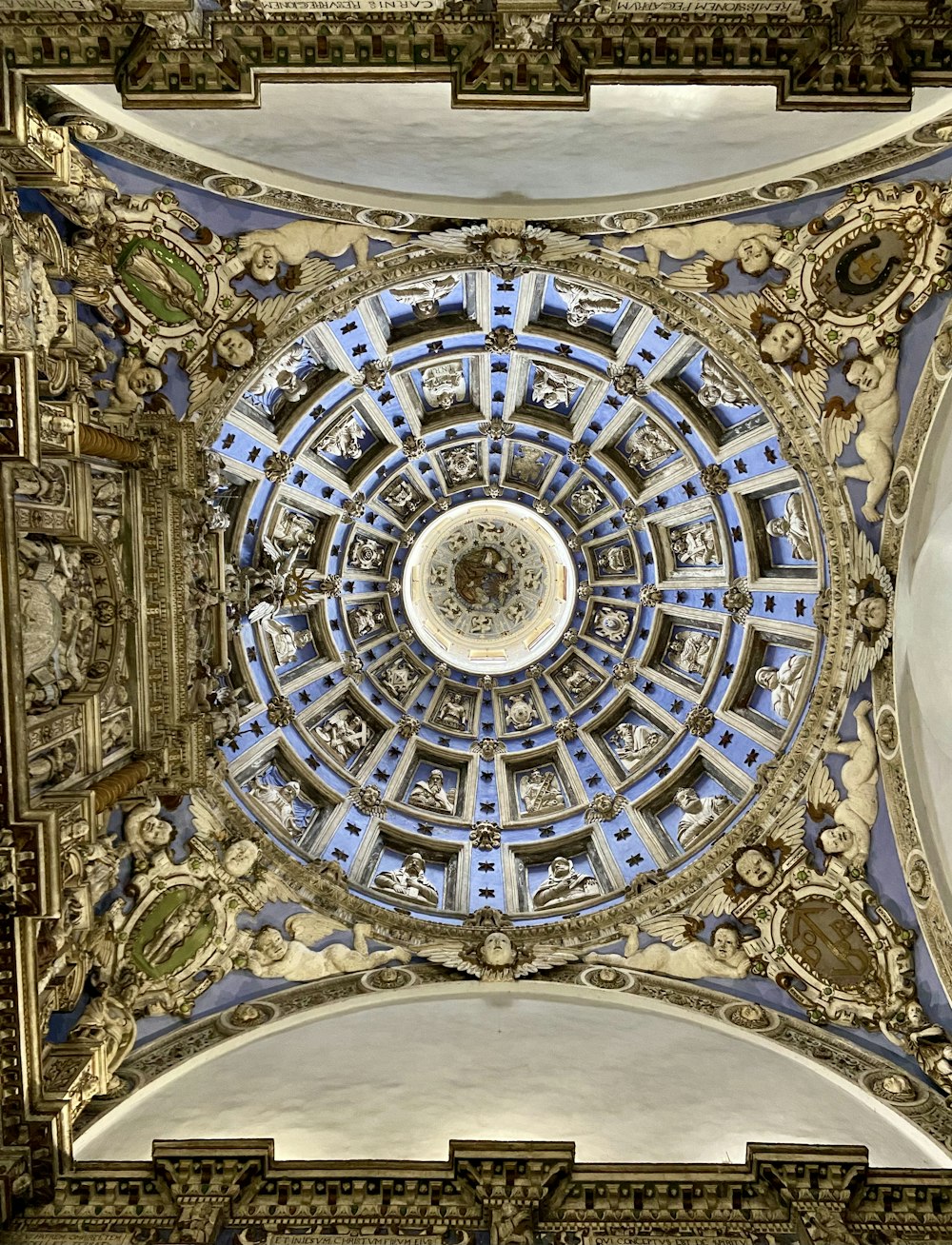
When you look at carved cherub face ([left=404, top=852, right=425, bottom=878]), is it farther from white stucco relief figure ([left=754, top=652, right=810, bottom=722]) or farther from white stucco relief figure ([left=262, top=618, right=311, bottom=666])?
white stucco relief figure ([left=754, top=652, right=810, bottom=722])

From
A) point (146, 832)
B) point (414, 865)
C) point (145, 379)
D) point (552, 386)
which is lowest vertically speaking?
point (146, 832)

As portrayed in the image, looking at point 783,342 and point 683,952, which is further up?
point 783,342

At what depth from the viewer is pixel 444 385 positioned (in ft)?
77.2

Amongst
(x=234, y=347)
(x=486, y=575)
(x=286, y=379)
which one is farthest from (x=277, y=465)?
(x=486, y=575)

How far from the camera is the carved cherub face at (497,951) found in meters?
19.3

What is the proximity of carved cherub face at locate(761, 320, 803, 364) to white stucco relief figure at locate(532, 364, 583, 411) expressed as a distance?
623cm

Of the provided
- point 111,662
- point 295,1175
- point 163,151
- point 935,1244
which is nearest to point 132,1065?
point 295,1175

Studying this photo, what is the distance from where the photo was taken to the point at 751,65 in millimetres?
10734

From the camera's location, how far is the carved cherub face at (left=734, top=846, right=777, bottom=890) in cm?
1901

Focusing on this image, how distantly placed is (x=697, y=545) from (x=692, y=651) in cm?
321

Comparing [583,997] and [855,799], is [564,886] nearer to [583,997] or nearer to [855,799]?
[583,997]

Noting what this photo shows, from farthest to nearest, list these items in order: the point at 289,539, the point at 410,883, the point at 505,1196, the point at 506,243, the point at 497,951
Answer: the point at 289,539 → the point at 410,883 → the point at 497,951 → the point at 506,243 → the point at 505,1196

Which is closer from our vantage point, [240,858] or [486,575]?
[240,858]

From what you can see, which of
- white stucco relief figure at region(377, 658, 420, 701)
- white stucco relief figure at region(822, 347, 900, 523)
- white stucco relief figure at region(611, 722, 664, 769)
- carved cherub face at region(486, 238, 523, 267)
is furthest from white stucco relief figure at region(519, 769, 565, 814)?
carved cherub face at region(486, 238, 523, 267)
